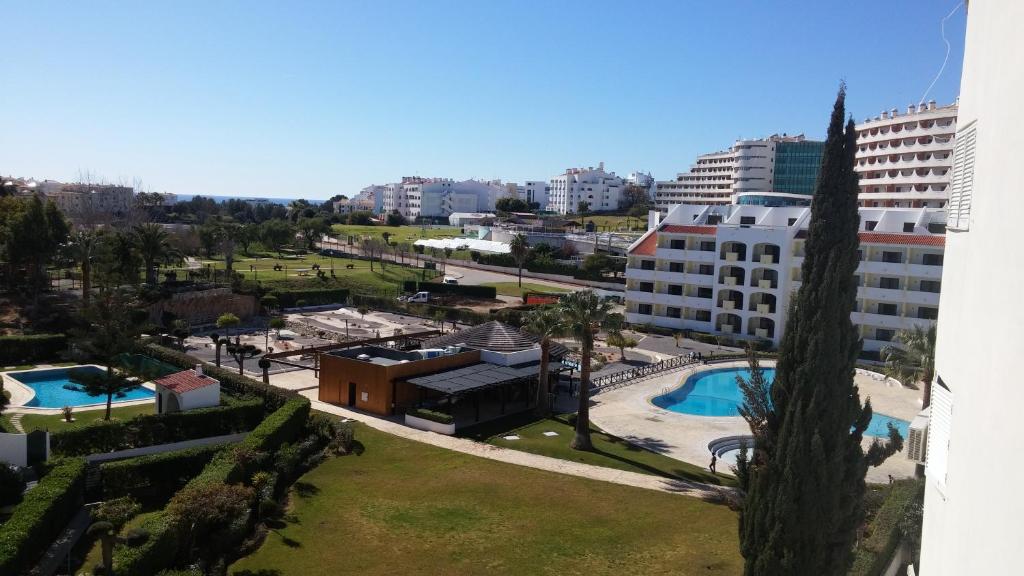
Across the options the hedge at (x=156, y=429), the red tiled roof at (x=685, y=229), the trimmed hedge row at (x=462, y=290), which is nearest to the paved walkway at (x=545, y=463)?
the hedge at (x=156, y=429)

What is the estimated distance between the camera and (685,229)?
6222 cm

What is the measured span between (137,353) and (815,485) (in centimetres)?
3760

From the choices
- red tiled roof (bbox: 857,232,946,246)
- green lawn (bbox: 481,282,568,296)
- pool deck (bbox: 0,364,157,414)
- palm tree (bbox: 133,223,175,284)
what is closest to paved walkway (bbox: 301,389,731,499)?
pool deck (bbox: 0,364,157,414)

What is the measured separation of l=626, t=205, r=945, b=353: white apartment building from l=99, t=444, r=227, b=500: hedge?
44.1 meters

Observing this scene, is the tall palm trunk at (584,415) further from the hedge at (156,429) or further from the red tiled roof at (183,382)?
the red tiled roof at (183,382)

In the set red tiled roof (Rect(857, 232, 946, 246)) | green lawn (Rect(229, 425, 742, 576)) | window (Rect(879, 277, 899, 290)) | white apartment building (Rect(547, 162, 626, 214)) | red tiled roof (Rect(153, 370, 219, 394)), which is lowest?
green lawn (Rect(229, 425, 742, 576))

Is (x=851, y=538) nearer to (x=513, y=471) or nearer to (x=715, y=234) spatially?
(x=513, y=471)

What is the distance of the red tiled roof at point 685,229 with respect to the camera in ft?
202

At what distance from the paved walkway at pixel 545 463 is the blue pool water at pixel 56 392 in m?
11.1

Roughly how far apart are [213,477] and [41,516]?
462 cm

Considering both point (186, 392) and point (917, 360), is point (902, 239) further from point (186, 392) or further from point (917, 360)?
point (186, 392)

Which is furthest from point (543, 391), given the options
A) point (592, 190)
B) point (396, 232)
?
point (592, 190)

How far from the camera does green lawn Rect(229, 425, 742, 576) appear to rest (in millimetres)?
19797

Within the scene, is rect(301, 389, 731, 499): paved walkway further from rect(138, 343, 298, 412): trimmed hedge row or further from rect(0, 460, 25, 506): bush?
rect(0, 460, 25, 506): bush
